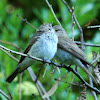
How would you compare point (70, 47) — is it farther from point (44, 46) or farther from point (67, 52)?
point (44, 46)

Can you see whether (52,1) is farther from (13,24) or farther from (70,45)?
(70,45)

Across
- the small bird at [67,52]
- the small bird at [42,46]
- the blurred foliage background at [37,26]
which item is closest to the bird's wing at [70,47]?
the small bird at [67,52]

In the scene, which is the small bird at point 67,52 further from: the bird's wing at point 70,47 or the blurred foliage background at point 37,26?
the blurred foliage background at point 37,26

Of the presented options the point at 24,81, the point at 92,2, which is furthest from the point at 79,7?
the point at 24,81

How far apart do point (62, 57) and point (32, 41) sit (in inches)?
14.6

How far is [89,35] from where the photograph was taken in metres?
6.18

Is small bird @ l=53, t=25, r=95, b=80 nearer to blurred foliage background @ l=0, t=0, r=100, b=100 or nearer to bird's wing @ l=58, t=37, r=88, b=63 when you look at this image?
bird's wing @ l=58, t=37, r=88, b=63

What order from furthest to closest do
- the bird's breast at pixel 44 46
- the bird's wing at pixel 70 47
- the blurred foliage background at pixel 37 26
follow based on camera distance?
the blurred foliage background at pixel 37 26 → the bird's wing at pixel 70 47 → the bird's breast at pixel 44 46

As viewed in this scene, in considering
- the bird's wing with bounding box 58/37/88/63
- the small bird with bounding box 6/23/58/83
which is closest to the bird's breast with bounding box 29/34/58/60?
the small bird with bounding box 6/23/58/83

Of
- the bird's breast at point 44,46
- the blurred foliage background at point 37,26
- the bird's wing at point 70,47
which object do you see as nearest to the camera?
the bird's breast at point 44,46

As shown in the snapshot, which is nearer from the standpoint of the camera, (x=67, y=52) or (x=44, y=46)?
(x=44, y=46)

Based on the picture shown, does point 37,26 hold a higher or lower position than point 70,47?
higher

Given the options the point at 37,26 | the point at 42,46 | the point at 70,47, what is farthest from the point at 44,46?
the point at 37,26

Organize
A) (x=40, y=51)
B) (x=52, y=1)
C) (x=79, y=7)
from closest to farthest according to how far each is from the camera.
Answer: (x=40, y=51) → (x=79, y=7) → (x=52, y=1)
